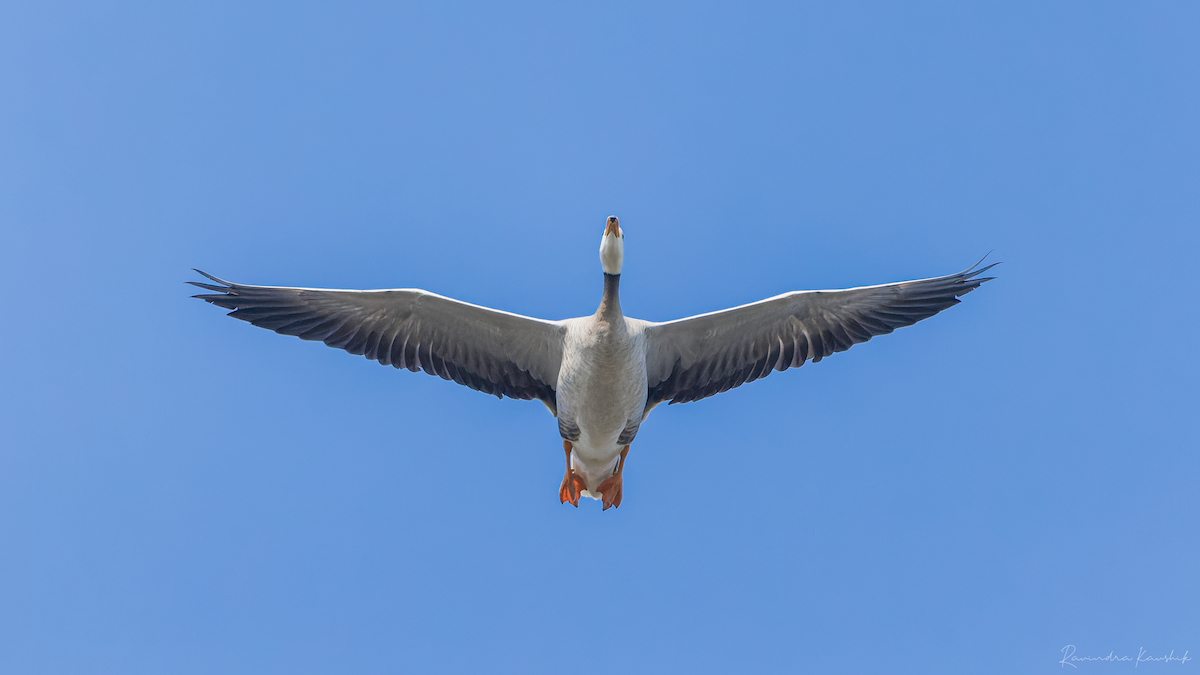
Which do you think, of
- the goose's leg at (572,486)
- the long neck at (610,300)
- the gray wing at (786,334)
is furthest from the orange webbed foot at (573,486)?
the long neck at (610,300)

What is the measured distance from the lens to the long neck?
959 centimetres

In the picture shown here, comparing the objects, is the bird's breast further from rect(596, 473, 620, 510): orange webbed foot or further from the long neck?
rect(596, 473, 620, 510): orange webbed foot

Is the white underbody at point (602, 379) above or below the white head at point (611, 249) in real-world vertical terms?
below

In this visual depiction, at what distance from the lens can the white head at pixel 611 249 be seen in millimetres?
9727

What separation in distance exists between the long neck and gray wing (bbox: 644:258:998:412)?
1226 millimetres

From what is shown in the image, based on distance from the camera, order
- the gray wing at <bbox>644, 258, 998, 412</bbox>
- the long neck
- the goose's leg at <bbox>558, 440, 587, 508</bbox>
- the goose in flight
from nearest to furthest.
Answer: the long neck < the goose in flight < the gray wing at <bbox>644, 258, 998, 412</bbox> < the goose's leg at <bbox>558, 440, 587, 508</bbox>

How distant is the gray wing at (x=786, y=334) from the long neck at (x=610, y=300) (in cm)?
123

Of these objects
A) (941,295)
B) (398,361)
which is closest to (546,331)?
(398,361)

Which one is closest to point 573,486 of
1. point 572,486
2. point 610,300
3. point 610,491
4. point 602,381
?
point 572,486

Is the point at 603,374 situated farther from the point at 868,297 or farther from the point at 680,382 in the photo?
the point at 868,297

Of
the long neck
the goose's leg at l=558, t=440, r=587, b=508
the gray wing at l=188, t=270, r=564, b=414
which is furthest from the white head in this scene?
the goose's leg at l=558, t=440, r=587, b=508

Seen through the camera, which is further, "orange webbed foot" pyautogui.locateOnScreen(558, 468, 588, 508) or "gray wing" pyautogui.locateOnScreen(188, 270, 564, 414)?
"orange webbed foot" pyautogui.locateOnScreen(558, 468, 588, 508)

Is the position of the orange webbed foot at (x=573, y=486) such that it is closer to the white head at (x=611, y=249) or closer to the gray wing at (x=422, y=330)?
the gray wing at (x=422, y=330)

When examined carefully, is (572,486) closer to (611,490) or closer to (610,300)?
(611,490)
